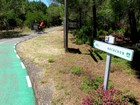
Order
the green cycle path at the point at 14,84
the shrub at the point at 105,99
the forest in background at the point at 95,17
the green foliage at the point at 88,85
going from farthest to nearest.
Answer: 1. the forest in background at the point at 95,17
2. the green foliage at the point at 88,85
3. the green cycle path at the point at 14,84
4. the shrub at the point at 105,99

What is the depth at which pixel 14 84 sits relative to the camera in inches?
411

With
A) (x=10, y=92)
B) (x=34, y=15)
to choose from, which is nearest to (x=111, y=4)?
(x=10, y=92)

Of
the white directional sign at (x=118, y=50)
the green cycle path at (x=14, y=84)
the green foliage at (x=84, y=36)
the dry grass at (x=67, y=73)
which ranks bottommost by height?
the green cycle path at (x=14, y=84)

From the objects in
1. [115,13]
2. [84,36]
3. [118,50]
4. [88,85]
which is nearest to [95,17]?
[84,36]

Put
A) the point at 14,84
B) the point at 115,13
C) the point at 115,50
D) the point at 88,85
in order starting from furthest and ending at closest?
the point at 115,13 < the point at 14,84 < the point at 88,85 < the point at 115,50

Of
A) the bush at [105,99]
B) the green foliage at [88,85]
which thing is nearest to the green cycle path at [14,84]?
the green foliage at [88,85]

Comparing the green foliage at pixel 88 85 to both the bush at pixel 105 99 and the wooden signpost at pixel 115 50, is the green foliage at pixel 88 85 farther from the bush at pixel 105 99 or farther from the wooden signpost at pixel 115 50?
the wooden signpost at pixel 115 50

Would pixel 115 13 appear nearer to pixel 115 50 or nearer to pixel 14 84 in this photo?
pixel 14 84

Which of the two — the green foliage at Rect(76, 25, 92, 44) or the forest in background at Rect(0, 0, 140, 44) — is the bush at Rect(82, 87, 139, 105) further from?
the green foliage at Rect(76, 25, 92, 44)

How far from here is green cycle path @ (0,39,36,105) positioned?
8602 mm

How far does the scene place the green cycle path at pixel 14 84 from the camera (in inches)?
339

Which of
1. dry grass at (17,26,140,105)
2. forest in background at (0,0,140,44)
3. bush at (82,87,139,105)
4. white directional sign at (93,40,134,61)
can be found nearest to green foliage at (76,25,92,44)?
forest in background at (0,0,140,44)

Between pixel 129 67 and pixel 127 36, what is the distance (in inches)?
548

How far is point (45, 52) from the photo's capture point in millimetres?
17000
